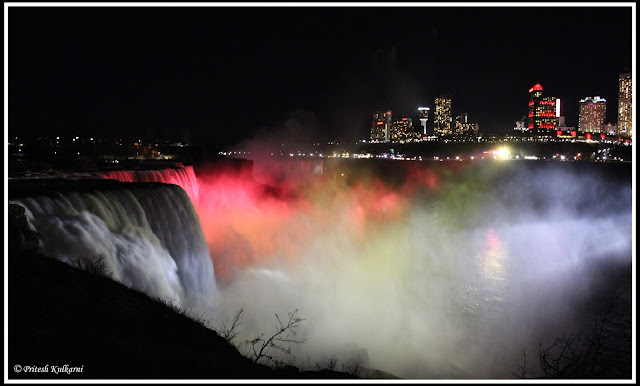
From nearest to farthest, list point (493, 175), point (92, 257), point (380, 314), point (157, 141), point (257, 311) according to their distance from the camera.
Answer: point (92, 257)
point (257, 311)
point (380, 314)
point (157, 141)
point (493, 175)

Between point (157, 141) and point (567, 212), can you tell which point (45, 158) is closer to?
point (157, 141)

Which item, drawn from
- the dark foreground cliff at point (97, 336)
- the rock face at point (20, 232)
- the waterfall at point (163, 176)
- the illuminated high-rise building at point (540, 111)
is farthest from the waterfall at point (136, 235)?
the illuminated high-rise building at point (540, 111)

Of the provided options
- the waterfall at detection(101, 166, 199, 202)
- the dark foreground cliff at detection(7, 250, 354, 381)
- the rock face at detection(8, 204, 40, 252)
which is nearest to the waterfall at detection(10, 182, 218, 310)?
the rock face at detection(8, 204, 40, 252)

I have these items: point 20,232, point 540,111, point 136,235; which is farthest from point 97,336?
point 540,111

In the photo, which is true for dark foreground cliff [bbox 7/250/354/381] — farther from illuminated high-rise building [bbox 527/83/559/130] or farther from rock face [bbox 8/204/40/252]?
illuminated high-rise building [bbox 527/83/559/130]

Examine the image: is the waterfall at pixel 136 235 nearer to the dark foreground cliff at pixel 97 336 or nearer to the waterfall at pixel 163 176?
the dark foreground cliff at pixel 97 336

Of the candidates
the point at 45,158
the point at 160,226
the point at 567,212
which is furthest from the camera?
Answer: the point at 567,212

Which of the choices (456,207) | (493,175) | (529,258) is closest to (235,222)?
(529,258)
